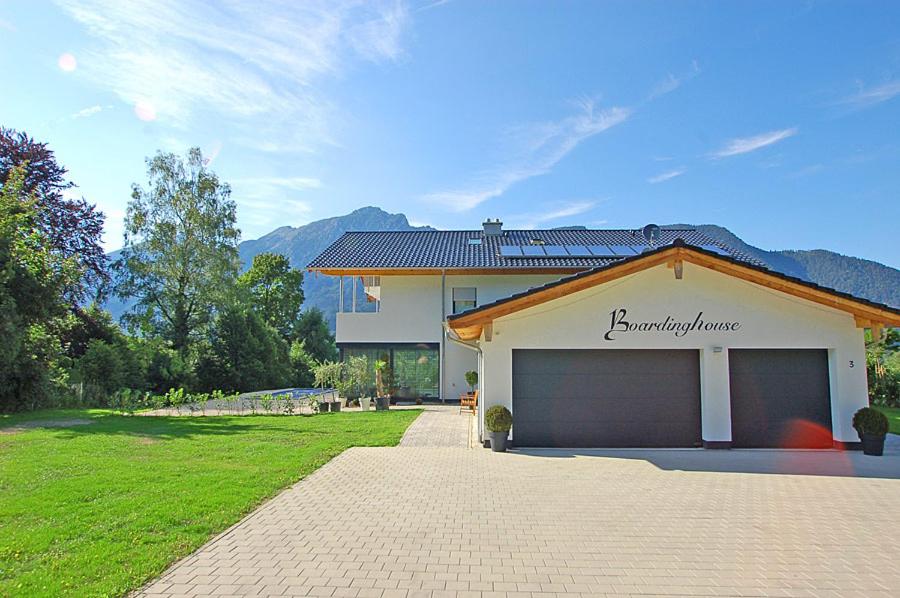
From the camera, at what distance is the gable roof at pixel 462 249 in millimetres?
21094

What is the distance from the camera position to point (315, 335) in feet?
149

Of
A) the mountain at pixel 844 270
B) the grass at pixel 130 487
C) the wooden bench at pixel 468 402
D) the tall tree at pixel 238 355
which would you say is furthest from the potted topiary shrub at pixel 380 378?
the mountain at pixel 844 270

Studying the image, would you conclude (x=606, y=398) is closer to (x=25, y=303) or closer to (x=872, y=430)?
(x=872, y=430)

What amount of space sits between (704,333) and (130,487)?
34.1 feet

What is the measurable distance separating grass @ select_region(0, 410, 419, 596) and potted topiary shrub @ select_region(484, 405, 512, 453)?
222 cm

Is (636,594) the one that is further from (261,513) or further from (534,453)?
(534,453)

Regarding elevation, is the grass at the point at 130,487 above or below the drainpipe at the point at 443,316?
below

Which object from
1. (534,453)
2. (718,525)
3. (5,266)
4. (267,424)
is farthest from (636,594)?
(5,266)

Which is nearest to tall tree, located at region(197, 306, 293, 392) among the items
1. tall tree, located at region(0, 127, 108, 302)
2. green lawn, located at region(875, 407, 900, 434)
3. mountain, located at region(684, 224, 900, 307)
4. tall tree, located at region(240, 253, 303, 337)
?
tall tree, located at region(0, 127, 108, 302)

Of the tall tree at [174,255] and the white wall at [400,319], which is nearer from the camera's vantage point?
the white wall at [400,319]

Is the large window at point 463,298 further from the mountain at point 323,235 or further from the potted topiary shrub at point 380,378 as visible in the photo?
the mountain at point 323,235

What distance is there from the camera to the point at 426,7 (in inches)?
444

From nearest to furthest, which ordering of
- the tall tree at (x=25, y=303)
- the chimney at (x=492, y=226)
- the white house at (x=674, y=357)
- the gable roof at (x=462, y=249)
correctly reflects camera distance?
the white house at (x=674, y=357)
the tall tree at (x=25, y=303)
the gable roof at (x=462, y=249)
the chimney at (x=492, y=226)

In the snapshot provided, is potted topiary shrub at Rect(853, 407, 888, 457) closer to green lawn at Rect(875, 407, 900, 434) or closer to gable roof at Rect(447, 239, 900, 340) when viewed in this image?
gable roof at Rect(447, 239, 900, 340)
